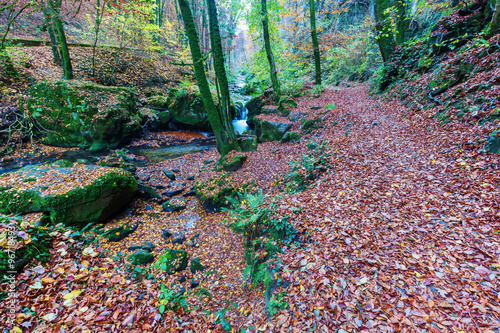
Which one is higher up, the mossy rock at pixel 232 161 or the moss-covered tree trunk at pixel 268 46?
the moss-covered tree trunk at pixel 268 46

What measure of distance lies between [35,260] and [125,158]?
27.4 feet

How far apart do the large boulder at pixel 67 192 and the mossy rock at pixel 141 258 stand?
2.16m

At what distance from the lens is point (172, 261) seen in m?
4.75

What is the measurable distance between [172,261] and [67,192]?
368cm

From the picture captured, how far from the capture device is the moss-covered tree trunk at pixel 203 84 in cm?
696

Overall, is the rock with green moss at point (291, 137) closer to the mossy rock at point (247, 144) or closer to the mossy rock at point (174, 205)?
the mossy rock at point (247, 144)

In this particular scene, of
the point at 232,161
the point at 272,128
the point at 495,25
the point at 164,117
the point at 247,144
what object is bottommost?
the point at 232,161

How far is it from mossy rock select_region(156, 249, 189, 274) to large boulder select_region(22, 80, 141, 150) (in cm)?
953

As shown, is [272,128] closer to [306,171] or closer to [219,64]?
[219,64]

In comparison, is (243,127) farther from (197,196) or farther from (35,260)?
(35,260)

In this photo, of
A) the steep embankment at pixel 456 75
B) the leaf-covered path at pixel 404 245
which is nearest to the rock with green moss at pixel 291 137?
the leaf-covered path at pixel 404 245

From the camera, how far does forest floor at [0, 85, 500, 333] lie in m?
2.18

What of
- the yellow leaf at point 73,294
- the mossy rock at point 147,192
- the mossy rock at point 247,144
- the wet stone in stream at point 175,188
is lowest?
the wet stone in stream at point 175,188

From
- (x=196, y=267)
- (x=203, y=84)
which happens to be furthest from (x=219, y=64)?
(x=196, y=267)
